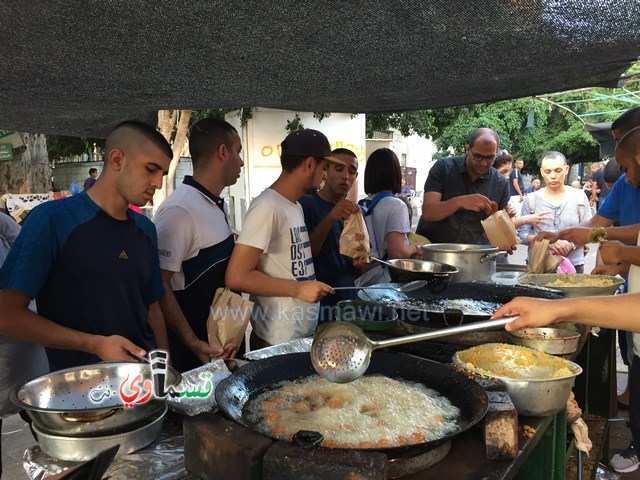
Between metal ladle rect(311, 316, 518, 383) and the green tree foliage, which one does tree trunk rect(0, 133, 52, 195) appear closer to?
the green tree foliage

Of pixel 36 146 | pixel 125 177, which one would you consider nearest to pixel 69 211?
pixel 125 177

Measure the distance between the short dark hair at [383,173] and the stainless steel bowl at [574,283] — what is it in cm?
134

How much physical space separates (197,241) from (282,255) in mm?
486

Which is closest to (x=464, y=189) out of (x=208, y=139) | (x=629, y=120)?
(x=629, y=120)

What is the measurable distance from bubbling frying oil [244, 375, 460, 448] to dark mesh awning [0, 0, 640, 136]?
1.57 m

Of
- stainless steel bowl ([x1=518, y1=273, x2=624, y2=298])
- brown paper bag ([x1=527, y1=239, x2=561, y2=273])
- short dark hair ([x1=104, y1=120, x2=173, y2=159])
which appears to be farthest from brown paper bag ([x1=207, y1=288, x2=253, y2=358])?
brown paper bag ([x1=527, y1=239, x2=561, y2=273])

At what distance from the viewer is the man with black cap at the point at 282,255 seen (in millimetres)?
2645

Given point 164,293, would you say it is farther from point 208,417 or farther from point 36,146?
point 36,146

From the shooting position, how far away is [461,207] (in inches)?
Answer: 173

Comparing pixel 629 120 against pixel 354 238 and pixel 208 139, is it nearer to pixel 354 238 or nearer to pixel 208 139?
pixel 354 238

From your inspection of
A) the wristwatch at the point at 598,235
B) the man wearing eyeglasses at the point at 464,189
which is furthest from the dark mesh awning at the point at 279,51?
the wristwatch at the point at 598,235

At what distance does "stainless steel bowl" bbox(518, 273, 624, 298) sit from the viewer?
3059 mm

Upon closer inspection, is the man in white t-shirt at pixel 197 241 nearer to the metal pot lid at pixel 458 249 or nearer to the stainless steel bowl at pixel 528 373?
the stainless steel bowl at pixel 528 373

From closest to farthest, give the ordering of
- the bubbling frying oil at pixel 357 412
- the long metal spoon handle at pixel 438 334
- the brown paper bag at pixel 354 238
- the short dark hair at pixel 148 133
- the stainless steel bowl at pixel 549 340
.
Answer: the bubbling frying oil at pixel 357 412
the long metal spoon handle at pixel 438 334
the stainless steel bowl at pixel 549 340
the short dark hair at pixel 148 133
the brown paper bag at pixel 354 238
